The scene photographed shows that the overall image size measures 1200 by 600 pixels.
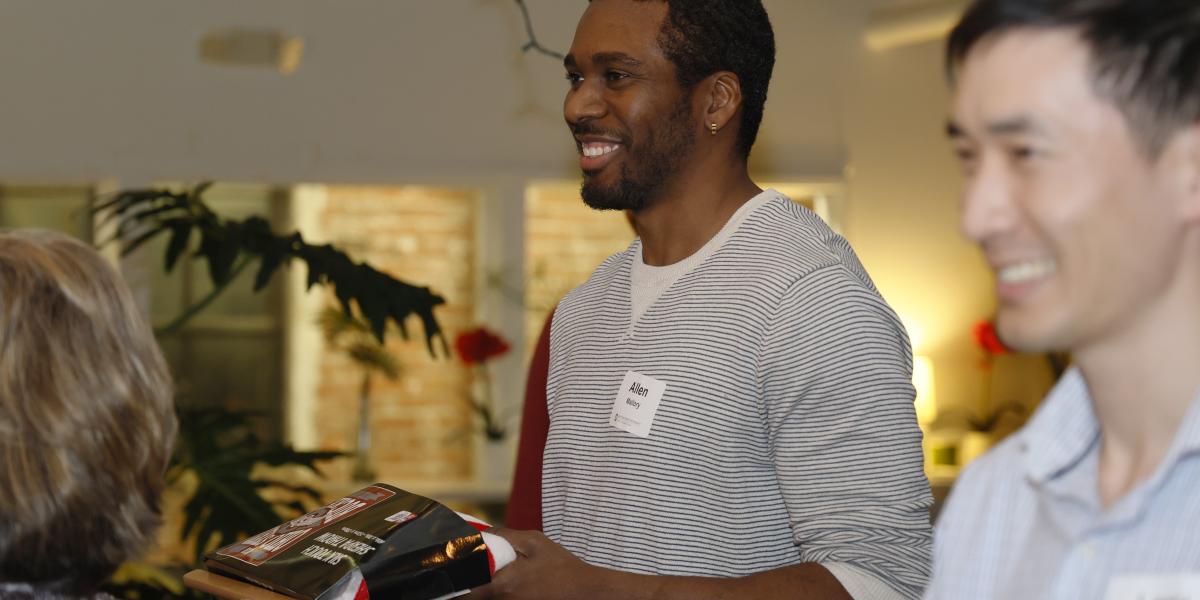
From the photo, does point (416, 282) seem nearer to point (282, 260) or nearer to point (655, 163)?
point (282, 260)

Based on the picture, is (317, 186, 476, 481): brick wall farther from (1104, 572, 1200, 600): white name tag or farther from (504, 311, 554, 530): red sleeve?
(1104, 572, 1200, 600): white name tag

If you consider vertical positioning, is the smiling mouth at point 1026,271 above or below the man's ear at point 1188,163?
below

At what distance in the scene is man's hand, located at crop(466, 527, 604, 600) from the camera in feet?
4.97

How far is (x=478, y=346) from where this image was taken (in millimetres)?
5270

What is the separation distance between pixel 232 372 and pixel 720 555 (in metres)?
5.18

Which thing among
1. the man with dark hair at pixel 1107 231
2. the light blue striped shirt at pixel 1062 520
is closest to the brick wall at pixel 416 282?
the light blue striped shirt at pixel 1062 520

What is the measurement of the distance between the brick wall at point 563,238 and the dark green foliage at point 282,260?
2811 millimetres

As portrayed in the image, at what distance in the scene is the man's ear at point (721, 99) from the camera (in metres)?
1.78

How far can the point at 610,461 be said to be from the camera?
1664 millimetres

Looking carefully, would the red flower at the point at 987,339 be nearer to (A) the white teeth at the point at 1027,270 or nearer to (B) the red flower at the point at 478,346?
(B) the red flower at the point at 478,346

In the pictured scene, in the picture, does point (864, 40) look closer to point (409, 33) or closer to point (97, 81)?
point (409, 33)

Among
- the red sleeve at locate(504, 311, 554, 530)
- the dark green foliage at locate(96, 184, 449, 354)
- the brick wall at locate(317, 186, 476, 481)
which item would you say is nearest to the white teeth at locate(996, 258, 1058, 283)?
the red sleeve at locate(504, 311, 554, 530)

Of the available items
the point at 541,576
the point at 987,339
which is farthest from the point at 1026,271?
the point at 987,339

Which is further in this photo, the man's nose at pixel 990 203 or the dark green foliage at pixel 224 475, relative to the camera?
the dark green foliage at pixel 224 475
